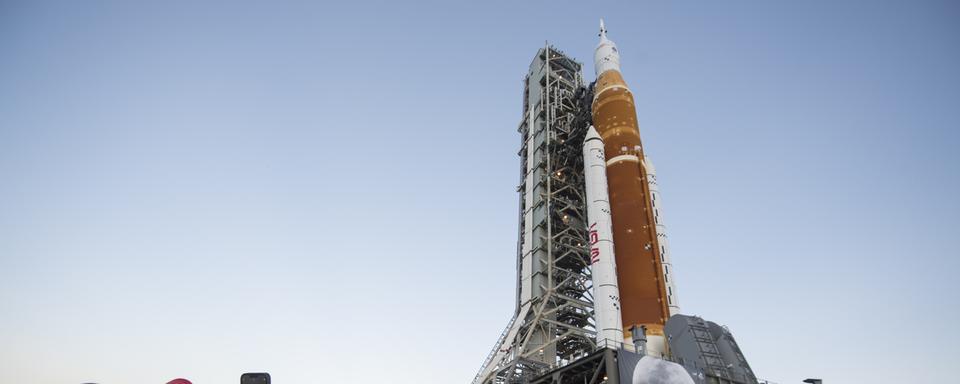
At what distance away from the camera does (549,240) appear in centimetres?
4150

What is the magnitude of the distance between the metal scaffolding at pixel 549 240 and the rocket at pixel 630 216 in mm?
4681

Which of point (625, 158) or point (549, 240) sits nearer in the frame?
point (625, 158)

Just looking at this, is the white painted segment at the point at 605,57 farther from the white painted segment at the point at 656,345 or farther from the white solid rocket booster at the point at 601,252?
the white painted segment at the point at 656,345

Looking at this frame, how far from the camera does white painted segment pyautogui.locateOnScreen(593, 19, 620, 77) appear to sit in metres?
42.0

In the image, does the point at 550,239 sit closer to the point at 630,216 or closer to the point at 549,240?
the point at 549,240

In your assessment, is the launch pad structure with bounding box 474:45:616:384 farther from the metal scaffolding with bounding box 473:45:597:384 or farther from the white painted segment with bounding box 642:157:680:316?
the white painted segment with bounding box 642:157:680:316

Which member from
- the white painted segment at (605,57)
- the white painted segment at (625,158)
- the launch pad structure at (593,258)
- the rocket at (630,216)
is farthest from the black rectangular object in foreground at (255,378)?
the white painted segment at (605,57)

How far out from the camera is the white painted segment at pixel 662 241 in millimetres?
31078

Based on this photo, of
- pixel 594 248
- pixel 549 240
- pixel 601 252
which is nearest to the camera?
pixel 601 252

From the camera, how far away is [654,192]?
36.2m

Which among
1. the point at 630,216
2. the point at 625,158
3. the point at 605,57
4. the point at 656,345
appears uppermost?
the point at 605,57

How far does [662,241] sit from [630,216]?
2.14 meters

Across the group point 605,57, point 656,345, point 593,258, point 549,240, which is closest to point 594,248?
point 593,258

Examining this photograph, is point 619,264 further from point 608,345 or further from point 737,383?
point 737,383
